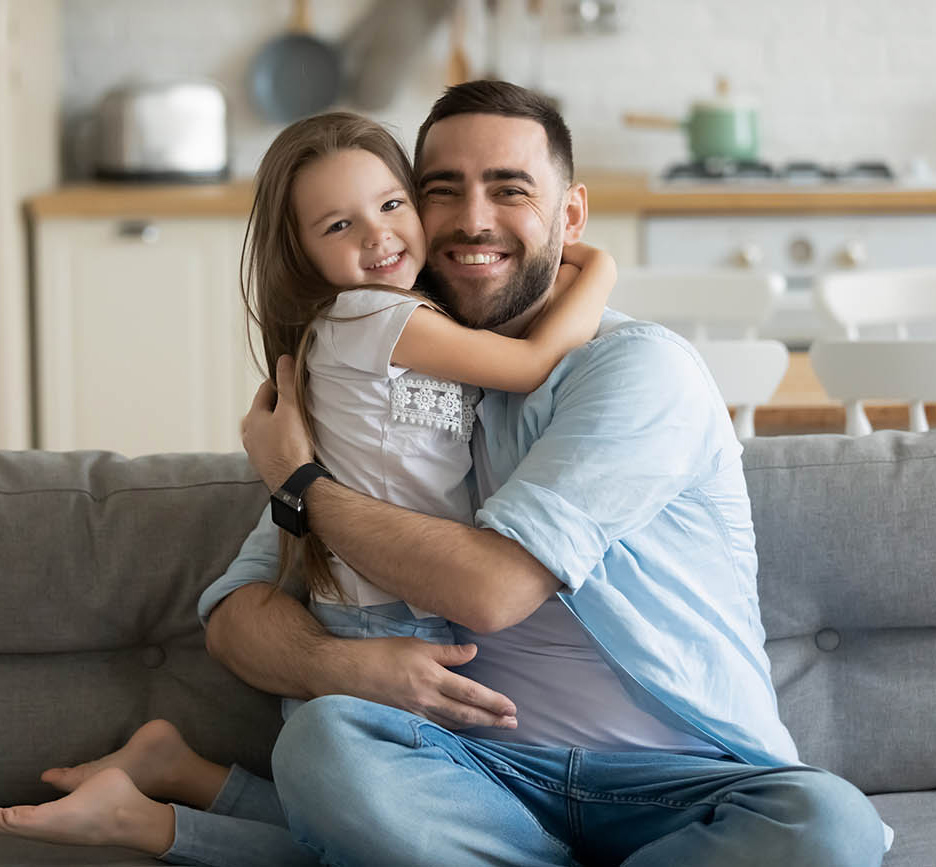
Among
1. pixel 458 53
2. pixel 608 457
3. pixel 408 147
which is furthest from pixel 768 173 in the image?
pixel 608 457

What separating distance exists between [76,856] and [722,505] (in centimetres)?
85

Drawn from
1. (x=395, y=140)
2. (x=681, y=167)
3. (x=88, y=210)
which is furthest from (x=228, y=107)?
(x=395, y=140)

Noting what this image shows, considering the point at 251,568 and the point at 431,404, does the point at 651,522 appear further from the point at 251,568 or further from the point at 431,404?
the point at 251,568

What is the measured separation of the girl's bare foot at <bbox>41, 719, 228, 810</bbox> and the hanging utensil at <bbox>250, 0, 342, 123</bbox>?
127 inches

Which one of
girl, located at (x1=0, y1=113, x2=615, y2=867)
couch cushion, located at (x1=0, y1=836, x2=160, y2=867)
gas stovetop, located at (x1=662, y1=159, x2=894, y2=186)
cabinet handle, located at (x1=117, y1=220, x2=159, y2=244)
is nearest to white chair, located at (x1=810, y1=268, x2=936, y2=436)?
girl, located at (x1=0, y1=113, x2=615, y2=867)

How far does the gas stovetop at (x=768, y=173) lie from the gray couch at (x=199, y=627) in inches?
96.6

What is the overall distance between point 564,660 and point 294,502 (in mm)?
351

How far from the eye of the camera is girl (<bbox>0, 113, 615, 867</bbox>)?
5.27ft

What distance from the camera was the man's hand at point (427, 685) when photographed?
60.9 inches

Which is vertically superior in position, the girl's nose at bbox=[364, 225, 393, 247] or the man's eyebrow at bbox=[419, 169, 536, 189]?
the man's eyebrow at bbox=[419, 169, 536, 189]

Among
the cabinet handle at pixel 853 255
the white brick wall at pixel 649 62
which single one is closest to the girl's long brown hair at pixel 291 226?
the cabinet handle at pixel 853 255

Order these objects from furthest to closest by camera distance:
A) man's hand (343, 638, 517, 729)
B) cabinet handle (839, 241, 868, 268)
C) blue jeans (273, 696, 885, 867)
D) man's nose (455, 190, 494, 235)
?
cabinet handle (839, 241, 868, 268) < man's nose (455, 190, 494, 235) < man's hand (343, 638, 517, 729) < blue jeans (273, 696, 885, 867)

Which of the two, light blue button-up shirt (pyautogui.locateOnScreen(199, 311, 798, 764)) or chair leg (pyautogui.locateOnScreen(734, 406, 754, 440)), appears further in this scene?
chair leg (pyautogui.locateOnScreen(734, 406, 754, 440))

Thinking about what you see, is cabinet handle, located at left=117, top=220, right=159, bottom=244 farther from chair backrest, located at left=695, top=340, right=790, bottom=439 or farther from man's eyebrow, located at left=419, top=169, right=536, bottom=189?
man's eyebrow, located at left=419, top=169, right=536, bottom=189
